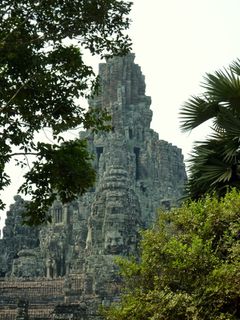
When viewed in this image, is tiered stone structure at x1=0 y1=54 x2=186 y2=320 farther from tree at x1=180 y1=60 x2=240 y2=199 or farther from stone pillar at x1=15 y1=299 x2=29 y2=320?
tree at x1=180 y1=60 x2=240 y2=199

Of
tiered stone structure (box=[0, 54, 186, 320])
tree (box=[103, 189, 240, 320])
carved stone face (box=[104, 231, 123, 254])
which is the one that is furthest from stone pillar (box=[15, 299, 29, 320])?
tree (box=[103, 189, 240, 320])

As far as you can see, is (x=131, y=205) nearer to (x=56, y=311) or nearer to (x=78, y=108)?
(x=56, y=311)

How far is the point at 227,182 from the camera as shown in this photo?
13.6 metres

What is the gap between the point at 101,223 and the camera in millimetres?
41969

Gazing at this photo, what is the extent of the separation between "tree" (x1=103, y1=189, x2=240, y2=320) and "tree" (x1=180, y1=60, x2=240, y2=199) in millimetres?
419

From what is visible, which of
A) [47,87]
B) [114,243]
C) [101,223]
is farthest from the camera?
[101,223]

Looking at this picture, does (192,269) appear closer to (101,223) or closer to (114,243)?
(114,243)

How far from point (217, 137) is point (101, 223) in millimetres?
28374

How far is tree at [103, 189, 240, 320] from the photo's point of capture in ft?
40.4

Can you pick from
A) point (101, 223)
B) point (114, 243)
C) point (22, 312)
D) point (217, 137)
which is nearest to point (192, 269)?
point (217, 137)

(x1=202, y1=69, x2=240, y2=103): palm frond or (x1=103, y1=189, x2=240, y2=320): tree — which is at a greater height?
(x1=202, y1=69, x2=240, y2=103): palm frond

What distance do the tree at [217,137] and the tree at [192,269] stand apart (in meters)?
0.42

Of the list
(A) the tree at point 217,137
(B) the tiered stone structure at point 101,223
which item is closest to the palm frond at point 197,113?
(A) the tree at point 217,137

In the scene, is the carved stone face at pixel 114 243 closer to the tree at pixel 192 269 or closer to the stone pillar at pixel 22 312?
the stone pillar at pixel 22 312
